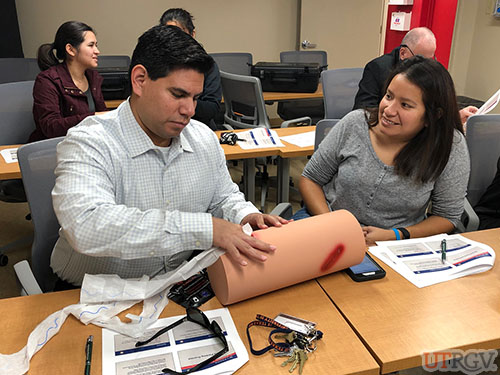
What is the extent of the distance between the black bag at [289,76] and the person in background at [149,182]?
2595 mm

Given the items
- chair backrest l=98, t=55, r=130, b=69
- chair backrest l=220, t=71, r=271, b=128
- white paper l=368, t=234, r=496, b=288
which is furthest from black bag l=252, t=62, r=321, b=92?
white paper l=368, t=234, r=496, b=288

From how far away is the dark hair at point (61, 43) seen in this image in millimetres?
2779

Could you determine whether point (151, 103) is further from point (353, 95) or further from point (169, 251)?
point (353, 95)

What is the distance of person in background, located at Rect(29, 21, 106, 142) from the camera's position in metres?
2.63

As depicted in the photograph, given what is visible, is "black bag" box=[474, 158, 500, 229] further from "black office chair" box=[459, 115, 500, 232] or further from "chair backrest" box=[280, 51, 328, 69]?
"chair backrest" box=[280, 51, 328, 69]

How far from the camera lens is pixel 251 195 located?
3131 mm

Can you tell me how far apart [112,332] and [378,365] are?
0.65 metres

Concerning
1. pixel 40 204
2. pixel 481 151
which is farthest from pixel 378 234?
pixel 40 204

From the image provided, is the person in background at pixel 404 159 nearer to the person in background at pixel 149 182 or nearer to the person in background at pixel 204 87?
the person in background at pixel 149 182

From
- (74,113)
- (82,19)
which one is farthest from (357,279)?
(82,19)

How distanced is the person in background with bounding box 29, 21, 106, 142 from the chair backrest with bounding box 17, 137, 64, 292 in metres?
1.08

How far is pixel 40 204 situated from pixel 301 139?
5.66 feet

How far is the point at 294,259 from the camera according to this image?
1236 millimetres

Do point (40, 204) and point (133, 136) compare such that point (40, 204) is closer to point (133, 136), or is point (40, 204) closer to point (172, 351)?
point (133, 136)
